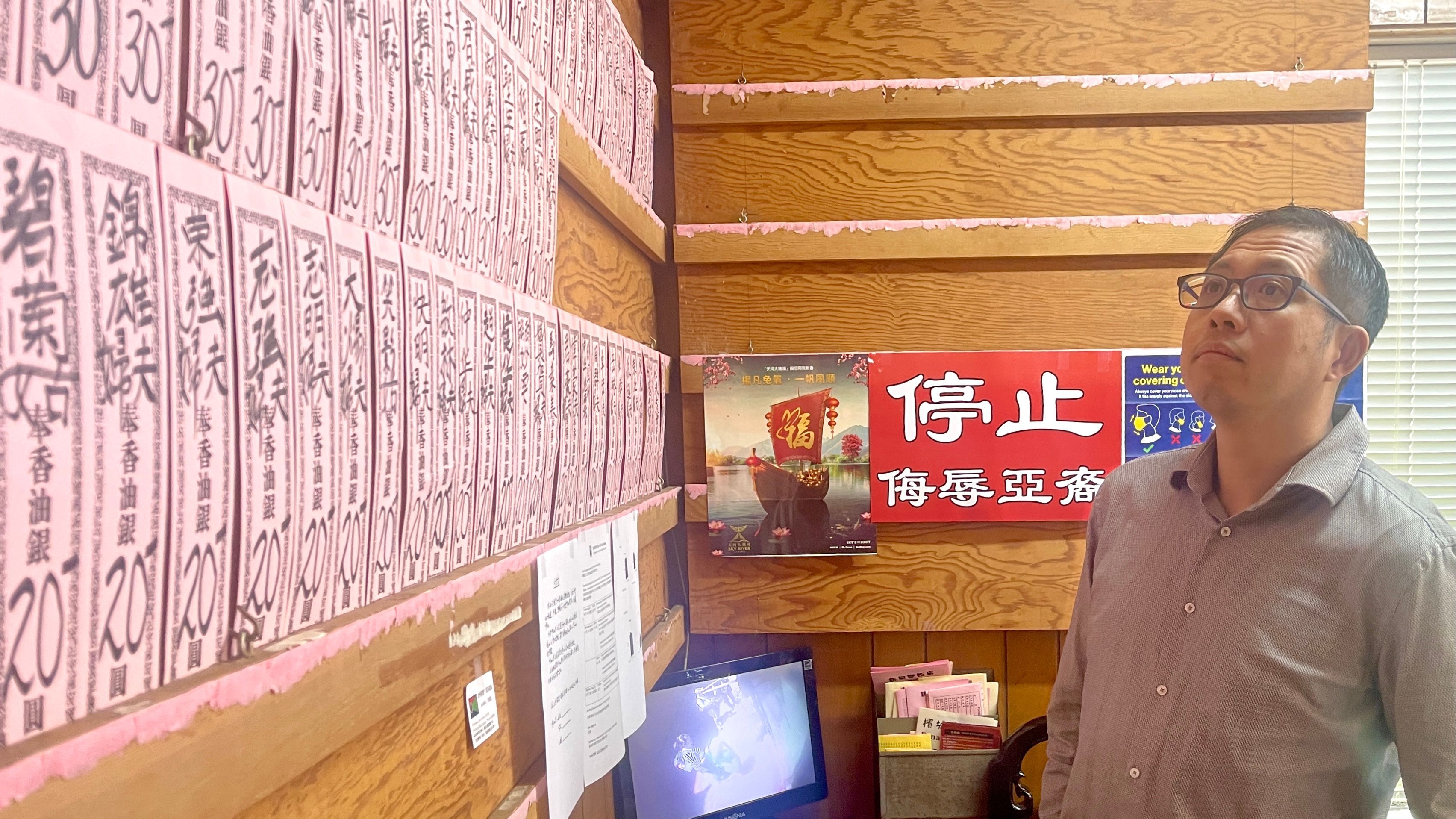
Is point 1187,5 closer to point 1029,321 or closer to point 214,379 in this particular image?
point 1029,321

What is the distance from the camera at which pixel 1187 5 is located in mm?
2150

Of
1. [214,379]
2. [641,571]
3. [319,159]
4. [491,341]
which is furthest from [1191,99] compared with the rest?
[214,379]

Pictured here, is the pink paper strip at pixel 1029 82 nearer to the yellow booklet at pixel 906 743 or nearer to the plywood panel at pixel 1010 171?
the plywood panel at pixel 1010 171

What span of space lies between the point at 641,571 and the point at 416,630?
3.58ft

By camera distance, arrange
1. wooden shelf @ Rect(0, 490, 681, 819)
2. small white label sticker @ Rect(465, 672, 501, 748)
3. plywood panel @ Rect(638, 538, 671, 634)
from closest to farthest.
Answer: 1. wooden shelf @ Rect(0, 490, 681, 819)
2. small white label sticker @ Rect(465, 672, 501, 748)
3. plywood panel @ Rect(638, 538, 671, 634)

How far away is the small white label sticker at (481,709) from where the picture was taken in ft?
3.05

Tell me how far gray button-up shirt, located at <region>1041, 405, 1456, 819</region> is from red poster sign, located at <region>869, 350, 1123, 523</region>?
2.46ft

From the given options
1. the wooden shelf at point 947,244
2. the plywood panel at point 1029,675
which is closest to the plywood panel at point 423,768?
the wooden shelf at point 947,244

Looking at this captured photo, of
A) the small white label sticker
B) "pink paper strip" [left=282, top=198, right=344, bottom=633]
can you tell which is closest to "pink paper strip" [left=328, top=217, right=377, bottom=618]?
"pink paper strip" [left=282, top=198, right=344, bottom=633]

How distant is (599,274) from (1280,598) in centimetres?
116

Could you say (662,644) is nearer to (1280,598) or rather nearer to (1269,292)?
(1280,598)

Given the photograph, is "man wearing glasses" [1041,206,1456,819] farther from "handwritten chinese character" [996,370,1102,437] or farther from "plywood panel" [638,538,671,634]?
"plywood panel" [638,538,671,634]

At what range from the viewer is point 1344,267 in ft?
4.31

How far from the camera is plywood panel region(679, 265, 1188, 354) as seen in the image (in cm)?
217
